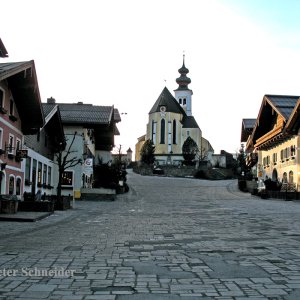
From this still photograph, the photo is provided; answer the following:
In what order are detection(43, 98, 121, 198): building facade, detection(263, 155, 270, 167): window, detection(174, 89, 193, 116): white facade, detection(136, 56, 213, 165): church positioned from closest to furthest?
detection(43, 98, 121, 198): building facade → detection(263, 155, 270, 167): window → detection(136, 56, 213, 165): church → detection(174, 89, 193, 116): white facade

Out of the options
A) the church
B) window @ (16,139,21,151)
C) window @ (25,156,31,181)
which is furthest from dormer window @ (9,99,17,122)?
the church

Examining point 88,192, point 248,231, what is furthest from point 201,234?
point 88,192

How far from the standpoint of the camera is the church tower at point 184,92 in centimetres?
14025

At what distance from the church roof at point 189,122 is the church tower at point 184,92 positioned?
895 cm

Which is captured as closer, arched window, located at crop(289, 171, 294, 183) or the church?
arched window, located at crop(289, 171, 294, 183)

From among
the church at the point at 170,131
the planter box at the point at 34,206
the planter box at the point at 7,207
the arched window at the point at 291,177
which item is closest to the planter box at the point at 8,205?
the planter box at the point at 7,207

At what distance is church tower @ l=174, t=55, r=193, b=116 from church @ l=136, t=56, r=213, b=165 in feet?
32.6

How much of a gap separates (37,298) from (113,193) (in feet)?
119

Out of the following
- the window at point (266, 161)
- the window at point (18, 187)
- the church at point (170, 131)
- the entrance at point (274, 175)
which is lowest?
the window at point (18, 187)

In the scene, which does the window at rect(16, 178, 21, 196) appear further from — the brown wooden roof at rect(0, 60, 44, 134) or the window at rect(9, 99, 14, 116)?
the window at rect(9, 99, 14, 116)

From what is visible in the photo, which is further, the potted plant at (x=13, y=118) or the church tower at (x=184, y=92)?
the church tower at (x=184, y=92)

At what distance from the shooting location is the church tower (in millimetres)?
140250

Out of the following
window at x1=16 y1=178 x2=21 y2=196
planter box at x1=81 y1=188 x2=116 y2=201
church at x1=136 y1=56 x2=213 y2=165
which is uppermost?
church at x1=136 y1=56 x2=213 y2=165

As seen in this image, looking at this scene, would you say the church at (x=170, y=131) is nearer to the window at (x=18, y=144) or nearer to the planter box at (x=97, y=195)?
the planter box at (x=97, y=195)
